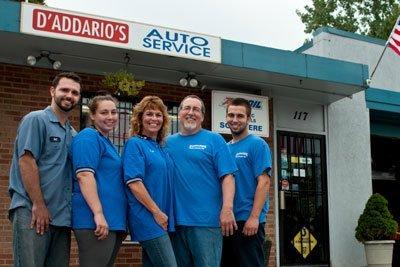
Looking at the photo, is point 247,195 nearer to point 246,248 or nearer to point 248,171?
point 248,171

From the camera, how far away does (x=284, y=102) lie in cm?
1044

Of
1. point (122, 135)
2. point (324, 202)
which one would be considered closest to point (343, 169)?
point (324, 202)

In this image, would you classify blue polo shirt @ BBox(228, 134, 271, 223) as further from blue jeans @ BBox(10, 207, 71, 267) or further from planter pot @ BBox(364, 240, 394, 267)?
planter pot @ BBox(364, 240, 394, 267)

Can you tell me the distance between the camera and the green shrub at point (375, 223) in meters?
9.79

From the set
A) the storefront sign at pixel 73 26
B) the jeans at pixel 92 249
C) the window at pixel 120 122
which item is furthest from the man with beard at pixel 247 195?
the window at pixel 120 122

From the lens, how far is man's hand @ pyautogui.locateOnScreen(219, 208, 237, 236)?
400 centimetres

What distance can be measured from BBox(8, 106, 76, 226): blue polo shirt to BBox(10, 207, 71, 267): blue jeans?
7 cm

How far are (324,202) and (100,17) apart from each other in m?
5.63

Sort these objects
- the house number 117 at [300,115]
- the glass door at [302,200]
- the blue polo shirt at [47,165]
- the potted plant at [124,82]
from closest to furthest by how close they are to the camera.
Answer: the blue polo shirt at [47,165]
the potted plant at [124,82]
the glass door at [302,200]
the house number 117 at [300,115]

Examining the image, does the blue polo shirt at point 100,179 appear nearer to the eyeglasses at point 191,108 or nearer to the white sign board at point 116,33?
the eyeglasses at point 191,108

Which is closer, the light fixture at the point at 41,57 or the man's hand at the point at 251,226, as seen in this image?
the man's hand at the point at 251,226

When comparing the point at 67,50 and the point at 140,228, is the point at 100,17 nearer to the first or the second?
the point at 67,50

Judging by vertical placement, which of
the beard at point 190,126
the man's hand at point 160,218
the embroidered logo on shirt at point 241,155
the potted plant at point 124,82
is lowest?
the man's hand at point 160,218

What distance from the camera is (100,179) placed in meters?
3.73
